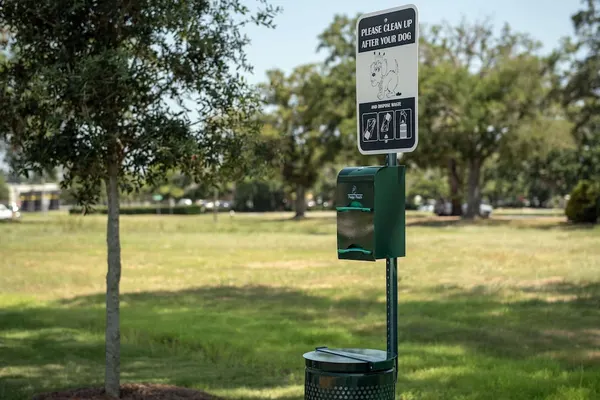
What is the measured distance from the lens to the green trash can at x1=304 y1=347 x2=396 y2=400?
16.2 feet

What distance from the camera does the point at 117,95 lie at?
7.86 m

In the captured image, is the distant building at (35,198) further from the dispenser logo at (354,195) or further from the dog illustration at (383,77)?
the dispenser logo at (354,195)

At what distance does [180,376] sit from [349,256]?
5228 millimetres

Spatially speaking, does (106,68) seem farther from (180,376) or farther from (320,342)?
(320,342)

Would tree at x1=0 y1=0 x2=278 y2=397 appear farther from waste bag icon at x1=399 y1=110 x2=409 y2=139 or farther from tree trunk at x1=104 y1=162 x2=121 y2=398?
waste bag icon at x1=399 y1=110 x2=409 y2=139

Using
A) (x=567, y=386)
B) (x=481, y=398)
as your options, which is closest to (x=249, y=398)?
(x=481, y=398)

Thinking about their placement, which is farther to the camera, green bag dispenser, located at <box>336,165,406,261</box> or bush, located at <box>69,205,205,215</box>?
bush, located at <box>69,205,205,215</box>

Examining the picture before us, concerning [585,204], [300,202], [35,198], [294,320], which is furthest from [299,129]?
[35,198]

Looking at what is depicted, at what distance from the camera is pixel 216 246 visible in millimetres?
34500

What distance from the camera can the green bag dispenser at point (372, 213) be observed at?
5.23m

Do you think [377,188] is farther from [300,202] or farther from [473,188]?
[300,202]

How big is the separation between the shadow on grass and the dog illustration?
4.33 m

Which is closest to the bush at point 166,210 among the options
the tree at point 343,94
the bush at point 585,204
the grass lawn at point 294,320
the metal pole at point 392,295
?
the tree at point 343,94

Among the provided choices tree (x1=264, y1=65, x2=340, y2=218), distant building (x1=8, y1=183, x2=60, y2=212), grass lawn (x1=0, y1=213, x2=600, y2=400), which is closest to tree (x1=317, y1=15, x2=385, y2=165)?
tree (x1=264, y1=65, x2=340, y2=218)
